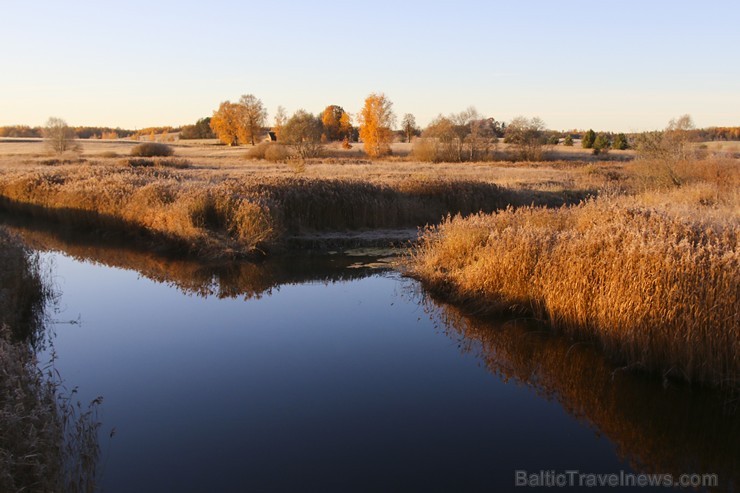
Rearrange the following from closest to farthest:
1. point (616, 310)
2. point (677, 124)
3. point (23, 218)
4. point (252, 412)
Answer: point (252, 412) < point (616, 310) < point (23, 218) < point (677, 124)

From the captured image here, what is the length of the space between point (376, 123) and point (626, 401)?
6644 centimetres

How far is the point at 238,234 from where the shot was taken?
651 inches

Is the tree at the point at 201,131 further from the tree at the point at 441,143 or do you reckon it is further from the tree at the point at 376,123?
the tree at the point at 441,143

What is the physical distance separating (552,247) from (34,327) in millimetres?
8976

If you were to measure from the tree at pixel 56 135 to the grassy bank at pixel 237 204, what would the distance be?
36.6 meters

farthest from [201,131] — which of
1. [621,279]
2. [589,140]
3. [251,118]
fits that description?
[621,279]

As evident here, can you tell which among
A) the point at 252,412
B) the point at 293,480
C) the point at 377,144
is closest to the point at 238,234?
the point at 252,412

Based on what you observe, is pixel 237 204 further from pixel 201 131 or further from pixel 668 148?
pixel 201 131

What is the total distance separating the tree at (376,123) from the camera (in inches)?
2763

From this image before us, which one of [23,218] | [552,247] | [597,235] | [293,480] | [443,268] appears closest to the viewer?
[293,480]

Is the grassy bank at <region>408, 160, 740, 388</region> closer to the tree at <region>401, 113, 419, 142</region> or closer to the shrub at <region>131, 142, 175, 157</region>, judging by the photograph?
the shrub at <region>131, 142, 175, 157</region>

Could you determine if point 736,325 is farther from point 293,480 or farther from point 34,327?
point 34,327

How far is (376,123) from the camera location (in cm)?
7156

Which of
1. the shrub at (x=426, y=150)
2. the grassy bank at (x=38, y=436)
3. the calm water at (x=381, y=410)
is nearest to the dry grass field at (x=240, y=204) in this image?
the calm water at (x=381, y=410)
